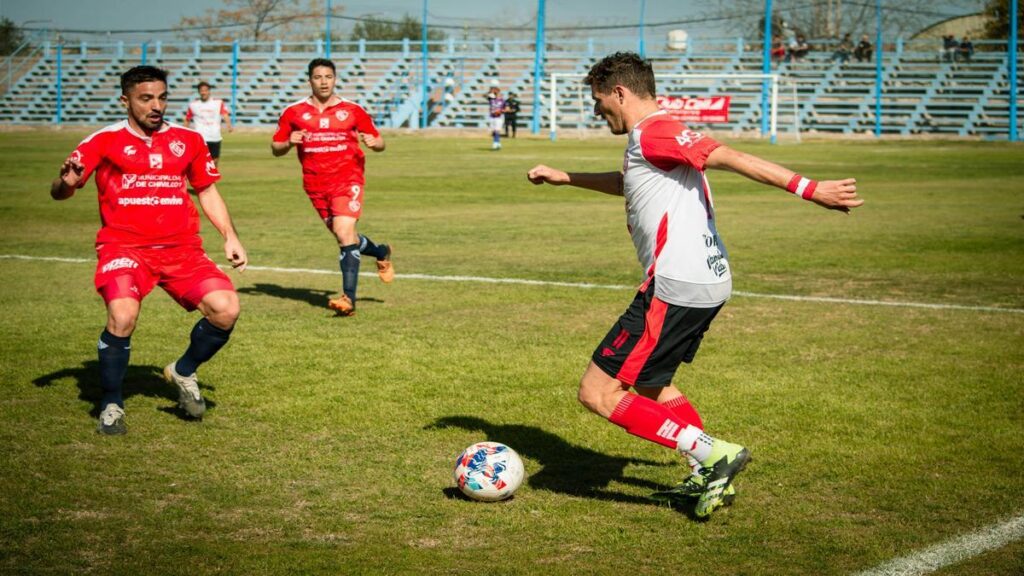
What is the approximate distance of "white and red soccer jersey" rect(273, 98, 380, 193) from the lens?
35.9ft

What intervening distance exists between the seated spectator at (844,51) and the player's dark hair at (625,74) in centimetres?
4550

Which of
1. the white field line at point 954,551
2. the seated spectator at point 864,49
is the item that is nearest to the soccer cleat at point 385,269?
the white field line at point 954,551

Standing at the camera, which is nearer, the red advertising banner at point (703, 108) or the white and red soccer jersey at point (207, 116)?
the white and red soccer jersey at point (207, 116)

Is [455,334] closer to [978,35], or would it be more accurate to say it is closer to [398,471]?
[398,471]

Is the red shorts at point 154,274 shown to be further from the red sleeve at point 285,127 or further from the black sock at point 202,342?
the red sleeve at point 285,127

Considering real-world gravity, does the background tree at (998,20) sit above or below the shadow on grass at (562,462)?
above

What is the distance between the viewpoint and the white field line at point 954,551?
4316 mm

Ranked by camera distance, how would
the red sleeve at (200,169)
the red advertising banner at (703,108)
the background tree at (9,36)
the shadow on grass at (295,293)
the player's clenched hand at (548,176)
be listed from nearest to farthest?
the player's clenched hand at (548,176) → the red sleeve at (200,169) → the shadow on grass at (295,293) → the red advertising banner at (703,108) → the background tree at (9,36)

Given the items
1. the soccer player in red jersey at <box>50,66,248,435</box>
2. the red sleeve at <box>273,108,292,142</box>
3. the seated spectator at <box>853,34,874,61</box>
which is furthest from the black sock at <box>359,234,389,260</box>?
the seated spectator at <box>853,34,874,61</box>

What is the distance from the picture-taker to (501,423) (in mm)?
6453

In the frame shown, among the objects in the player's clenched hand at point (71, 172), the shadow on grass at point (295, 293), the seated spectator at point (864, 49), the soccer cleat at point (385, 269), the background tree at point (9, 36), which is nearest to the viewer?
the player's clenched hand at point (71, 172)

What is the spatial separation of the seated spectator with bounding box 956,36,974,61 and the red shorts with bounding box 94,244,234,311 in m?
44.4

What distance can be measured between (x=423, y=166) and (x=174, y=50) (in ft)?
117

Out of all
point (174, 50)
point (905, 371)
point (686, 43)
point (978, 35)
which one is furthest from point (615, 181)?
point (174, 50)
